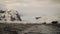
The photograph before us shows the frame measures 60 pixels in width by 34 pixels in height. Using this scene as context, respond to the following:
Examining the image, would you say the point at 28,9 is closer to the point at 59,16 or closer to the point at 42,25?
the point at 42,25

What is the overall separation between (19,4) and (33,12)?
26 cm

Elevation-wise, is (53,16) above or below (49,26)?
above

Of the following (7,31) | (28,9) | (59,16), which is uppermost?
(28,9)

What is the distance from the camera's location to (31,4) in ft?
6.21

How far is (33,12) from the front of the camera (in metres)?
1.88

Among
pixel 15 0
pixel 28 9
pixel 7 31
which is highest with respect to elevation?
pixel 15 0

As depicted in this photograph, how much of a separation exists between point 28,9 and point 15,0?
0.25 m

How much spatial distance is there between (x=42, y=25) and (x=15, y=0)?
1.90ft

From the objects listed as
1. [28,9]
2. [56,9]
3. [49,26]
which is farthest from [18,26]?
[56,9]

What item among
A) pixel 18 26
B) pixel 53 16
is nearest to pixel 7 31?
pixel 18 26

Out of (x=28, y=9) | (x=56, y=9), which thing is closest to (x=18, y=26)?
(x=28, y=9)

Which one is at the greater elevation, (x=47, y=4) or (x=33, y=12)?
(x=47, y=4)

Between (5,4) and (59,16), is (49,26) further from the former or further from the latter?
(5,4)

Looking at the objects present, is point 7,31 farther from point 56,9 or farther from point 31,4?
point 56,9
